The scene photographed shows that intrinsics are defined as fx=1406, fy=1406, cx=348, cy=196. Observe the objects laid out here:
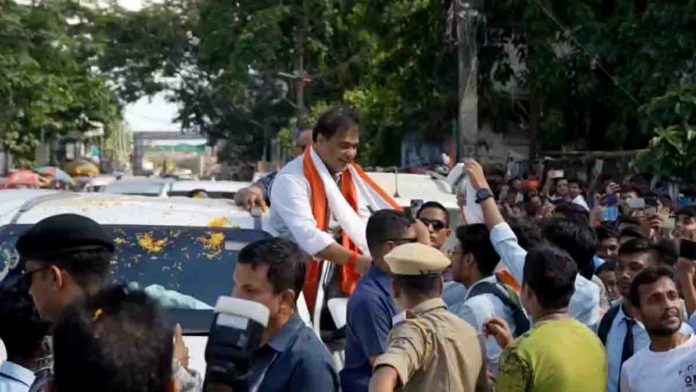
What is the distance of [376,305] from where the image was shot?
17.8 feet

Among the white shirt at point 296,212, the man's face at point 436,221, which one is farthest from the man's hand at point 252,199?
the man's face at point 436,221

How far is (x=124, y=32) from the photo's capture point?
1789 inches

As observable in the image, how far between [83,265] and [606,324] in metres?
2.71

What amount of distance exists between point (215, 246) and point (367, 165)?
2592 centimetres

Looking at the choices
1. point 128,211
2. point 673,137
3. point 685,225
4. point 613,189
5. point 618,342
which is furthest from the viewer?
point 613,189

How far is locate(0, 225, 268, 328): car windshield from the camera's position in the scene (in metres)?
6.17

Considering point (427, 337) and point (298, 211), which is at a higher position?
point (298, 211)

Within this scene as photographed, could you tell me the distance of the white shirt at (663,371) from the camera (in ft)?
16.4

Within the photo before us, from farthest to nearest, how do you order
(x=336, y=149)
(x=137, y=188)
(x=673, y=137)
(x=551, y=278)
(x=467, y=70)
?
1. (x=467, y=70)
2. (x=137, y=188)
3. (x=673, y=137)
4. (x=336, y=149)
5. (x=551, y=278)

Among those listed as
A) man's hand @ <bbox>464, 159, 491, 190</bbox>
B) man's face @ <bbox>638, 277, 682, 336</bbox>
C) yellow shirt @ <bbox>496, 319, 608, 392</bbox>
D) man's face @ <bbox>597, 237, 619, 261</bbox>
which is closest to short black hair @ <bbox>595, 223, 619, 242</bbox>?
man's face @ <bbox>597, 237, 619, 261</bbox>

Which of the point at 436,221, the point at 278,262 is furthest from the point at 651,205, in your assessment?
the point at 278,262

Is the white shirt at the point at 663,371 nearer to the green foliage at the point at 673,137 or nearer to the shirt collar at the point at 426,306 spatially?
the shirt collar at the point at 426,306

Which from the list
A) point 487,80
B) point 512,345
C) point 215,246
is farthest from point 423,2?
point 512,345

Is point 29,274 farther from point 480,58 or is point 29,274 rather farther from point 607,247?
point 480,58
